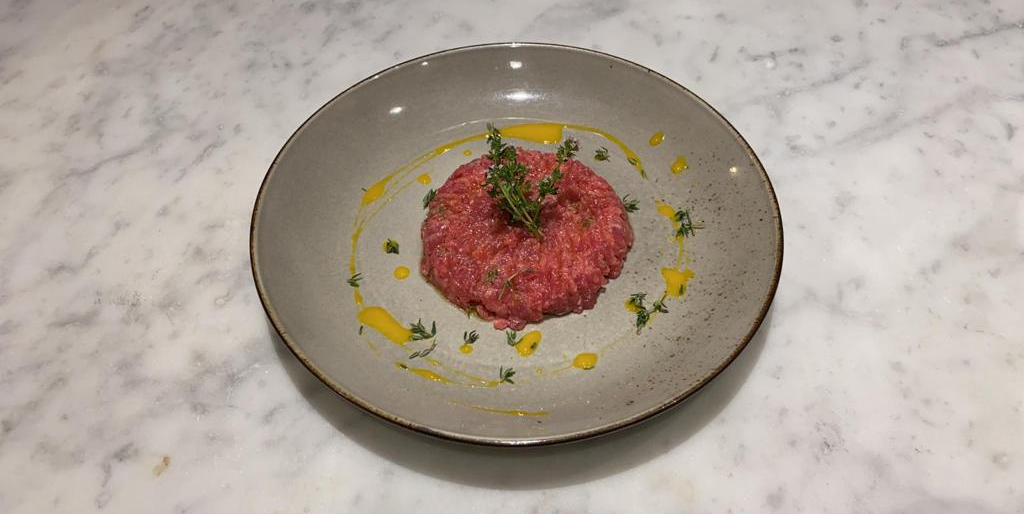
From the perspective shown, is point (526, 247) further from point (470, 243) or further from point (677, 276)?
point (677, 276)

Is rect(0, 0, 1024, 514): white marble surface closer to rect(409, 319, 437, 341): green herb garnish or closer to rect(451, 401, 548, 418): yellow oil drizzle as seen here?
rect(451, 401, 548, 418): yellow oil drizzle

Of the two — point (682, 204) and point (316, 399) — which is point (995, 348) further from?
point (316, 399)

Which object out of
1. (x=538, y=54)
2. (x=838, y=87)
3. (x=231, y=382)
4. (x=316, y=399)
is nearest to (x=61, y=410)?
(x=231, y=382)

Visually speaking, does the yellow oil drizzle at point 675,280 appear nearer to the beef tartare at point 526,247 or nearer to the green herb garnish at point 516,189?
the beef tartare at point 526,247

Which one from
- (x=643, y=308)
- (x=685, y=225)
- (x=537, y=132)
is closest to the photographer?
(x=643, y=308)

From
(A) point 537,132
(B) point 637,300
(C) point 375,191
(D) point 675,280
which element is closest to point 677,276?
(D) point 675,280

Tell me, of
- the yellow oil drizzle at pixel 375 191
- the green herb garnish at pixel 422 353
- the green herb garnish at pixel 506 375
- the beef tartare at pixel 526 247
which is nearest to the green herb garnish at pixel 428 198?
the beef tartare at pixel 526 247
